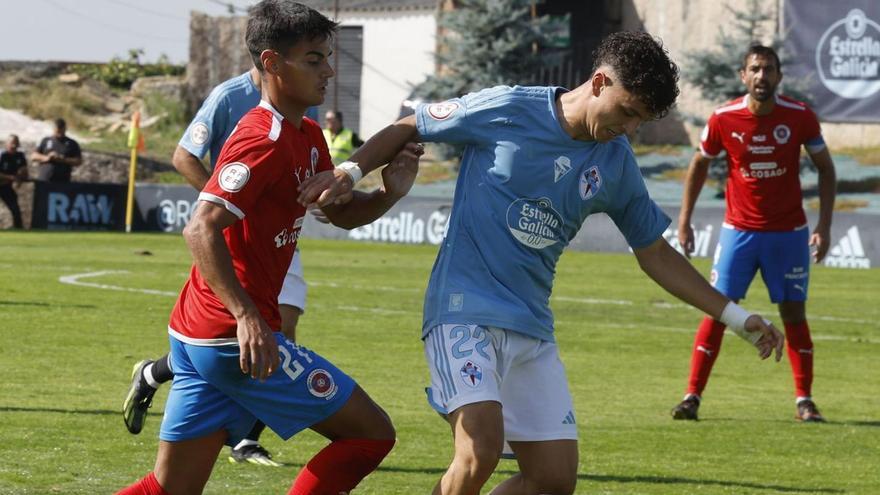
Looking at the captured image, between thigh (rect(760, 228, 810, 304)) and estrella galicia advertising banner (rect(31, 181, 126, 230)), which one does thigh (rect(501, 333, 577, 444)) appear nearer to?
thigh (rect(760, 228, 810, 304))

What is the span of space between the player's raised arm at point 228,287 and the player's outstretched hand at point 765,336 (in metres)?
1.87

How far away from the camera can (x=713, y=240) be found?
2708 cm

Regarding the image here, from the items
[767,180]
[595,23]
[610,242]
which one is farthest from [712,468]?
[595,23]

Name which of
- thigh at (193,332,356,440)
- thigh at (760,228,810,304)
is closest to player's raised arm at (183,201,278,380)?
thigh at (193,332,356,440)

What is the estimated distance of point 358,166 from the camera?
5727mm

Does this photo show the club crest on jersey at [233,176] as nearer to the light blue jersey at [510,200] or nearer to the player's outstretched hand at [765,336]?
the light blue jersey at [510,200]

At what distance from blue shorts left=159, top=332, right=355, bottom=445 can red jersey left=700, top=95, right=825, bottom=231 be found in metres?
5.89

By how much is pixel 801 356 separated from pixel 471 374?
18.9 feet

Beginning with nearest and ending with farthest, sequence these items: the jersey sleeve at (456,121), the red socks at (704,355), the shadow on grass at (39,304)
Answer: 1. the jersey sleeve at (456,121)
2. the red socks at (704,355)
3. the shadow on grass at (39,304)

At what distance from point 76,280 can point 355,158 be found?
47.0ft

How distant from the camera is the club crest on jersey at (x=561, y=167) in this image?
19.4 ft

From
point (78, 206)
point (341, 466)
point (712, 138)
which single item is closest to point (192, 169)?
point (341, 466)

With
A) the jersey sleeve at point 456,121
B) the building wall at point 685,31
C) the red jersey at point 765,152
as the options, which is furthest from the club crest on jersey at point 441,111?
the building wall at point 685,31

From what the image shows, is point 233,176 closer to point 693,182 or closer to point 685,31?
point 693,182
